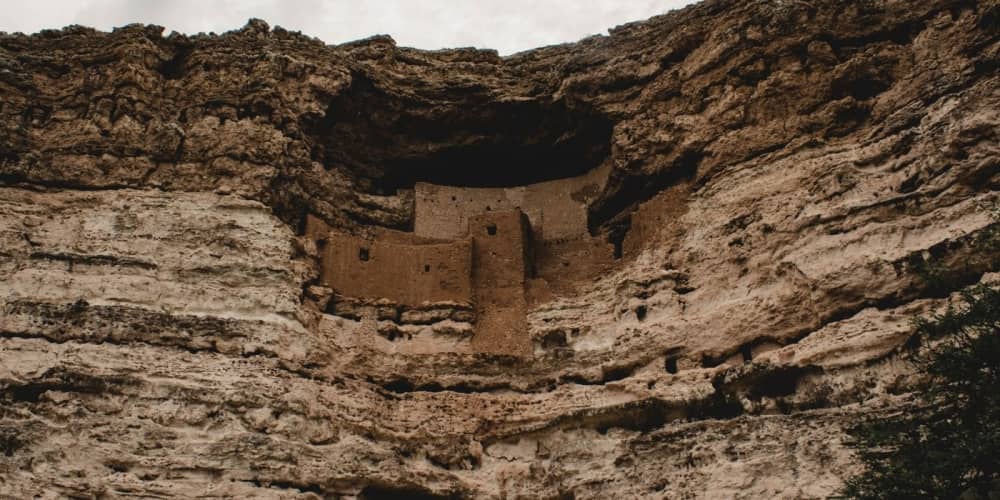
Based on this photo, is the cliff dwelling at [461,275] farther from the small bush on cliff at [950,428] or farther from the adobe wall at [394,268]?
the small bush on cliff at [950,428]

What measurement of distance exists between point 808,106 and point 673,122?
2248mm

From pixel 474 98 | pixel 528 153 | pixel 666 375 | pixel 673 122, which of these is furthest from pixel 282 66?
pixel 666 375

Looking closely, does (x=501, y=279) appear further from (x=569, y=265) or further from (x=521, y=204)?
(x=521, y=204)

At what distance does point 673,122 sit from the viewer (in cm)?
1725

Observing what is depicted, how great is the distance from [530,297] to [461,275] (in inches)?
42.5

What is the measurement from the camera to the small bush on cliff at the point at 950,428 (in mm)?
9531

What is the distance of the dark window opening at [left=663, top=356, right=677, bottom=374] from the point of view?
14602 mm

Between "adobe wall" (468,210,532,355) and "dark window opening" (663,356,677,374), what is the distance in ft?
7.10

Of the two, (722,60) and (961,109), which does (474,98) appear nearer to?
(722,60)

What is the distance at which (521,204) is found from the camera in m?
19.5

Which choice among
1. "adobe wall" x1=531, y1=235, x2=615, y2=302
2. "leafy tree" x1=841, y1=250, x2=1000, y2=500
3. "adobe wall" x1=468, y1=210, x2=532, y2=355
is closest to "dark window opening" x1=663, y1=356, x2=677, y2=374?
"adobe wall" x1=468, y1=210, x2=532, y2=355

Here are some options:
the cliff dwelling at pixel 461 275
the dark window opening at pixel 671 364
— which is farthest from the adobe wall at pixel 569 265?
the dark window opening at pixel 671 364

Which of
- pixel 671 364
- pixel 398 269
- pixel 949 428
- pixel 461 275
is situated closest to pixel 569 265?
pixel 461 275

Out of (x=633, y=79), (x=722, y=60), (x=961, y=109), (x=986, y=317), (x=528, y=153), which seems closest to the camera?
(x=986, y=317)
